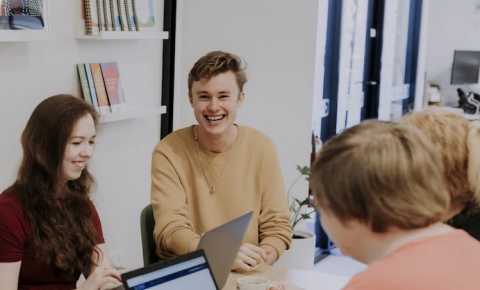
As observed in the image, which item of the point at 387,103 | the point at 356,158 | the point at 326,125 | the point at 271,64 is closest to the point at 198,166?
the point at 356,158

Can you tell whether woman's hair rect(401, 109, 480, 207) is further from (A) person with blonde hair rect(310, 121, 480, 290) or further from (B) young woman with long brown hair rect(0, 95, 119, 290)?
(B) young woman with long brown hair rect(0, 95, 119, 290)

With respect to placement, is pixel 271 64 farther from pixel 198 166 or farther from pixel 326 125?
pixel 198 166

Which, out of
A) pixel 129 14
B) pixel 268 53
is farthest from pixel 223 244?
pixel 268 53

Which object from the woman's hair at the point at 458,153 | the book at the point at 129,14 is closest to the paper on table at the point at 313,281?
the woman's hair at the point at 458,153

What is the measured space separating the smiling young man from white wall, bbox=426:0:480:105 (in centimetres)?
531

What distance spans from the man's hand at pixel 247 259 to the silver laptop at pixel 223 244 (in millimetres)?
211

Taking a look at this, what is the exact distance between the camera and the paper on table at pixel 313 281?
2072 millimetres

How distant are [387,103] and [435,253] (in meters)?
5.52

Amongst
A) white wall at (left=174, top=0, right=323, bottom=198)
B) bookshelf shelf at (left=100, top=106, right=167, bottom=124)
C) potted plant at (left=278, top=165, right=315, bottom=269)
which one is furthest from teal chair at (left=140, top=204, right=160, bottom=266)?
white wall at (left=174, top=0, right=323, bottom=198)

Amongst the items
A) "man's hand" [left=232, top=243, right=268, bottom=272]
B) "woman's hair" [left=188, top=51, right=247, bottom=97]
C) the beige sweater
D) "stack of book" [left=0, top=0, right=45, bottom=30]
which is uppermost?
"stack of book" [left=0, top=0, right=45, bottom=30]

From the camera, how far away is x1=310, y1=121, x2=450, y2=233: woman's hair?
1090mm

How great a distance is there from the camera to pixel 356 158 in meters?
1.10

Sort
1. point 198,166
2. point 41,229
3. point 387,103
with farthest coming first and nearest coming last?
point 387,103 → point 198,166 → point 41,229

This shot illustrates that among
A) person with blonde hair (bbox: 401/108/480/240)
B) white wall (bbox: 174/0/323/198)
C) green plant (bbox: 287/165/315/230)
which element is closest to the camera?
person with blonde hair (bbox: 401/108/480/240)
